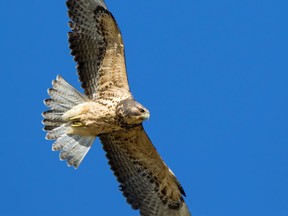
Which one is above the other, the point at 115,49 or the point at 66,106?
the point at 115,49

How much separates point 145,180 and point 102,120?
3.91 feet

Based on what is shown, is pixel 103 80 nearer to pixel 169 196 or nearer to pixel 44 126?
pixel 44 126

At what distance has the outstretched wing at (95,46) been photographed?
8.80m

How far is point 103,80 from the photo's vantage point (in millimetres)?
8867

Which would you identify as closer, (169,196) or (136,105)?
(136,105)

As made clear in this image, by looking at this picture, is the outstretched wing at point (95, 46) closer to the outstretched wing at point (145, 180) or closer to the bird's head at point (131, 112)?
the bird's head at point (131, 112)

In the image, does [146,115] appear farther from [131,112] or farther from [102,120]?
[102,120]

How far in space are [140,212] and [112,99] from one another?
1606mm

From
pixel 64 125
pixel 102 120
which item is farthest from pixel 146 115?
pixel 64 125

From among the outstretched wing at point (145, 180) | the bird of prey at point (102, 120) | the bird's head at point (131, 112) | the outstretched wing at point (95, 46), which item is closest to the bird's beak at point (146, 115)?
the bird's head at point (131, 112)

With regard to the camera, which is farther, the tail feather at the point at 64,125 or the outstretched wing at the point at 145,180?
the outstretched wing at the point at 145,180

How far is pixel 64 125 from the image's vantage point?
29.0 ft

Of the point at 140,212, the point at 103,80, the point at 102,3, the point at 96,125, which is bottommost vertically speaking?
the point at 140,212

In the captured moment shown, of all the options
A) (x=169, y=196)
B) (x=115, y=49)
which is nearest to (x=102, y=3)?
(x=115, y=49)
